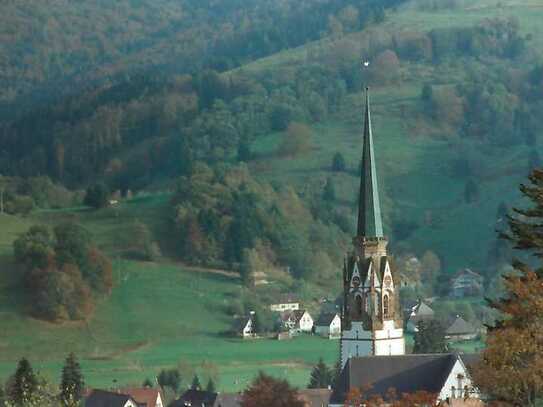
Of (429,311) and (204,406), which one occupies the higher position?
(429,311)

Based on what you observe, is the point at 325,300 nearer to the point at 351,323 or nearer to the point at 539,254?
the point at 351,323

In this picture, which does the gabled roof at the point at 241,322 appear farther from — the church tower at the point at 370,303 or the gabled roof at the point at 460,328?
the church tower at the point at 370,303

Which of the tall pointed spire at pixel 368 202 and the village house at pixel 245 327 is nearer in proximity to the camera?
the tall pointed spire at pixel 368 202

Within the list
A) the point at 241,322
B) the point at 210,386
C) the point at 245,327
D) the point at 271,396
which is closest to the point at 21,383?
the point at 271,396

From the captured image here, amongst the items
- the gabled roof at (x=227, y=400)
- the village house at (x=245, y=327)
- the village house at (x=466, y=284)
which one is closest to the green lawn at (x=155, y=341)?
the village house at (x=245, y=327)

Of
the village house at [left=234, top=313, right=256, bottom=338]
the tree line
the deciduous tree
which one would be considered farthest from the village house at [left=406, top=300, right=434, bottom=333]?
the deciduous tree

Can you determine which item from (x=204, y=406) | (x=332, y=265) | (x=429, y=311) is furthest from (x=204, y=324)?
(x=204, y=406)

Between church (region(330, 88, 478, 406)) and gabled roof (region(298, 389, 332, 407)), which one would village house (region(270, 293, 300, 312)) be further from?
church (region(330, 88, 478, 406))
